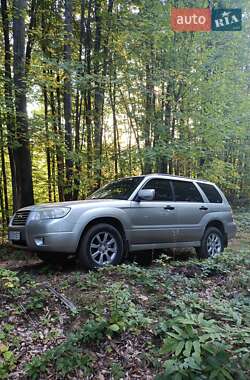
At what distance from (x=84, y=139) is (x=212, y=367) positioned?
32.6ft

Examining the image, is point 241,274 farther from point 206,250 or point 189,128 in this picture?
point 189,128

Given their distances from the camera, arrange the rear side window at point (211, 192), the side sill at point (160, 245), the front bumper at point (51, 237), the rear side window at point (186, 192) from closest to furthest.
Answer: the front bumper at point (51, 237) → the side sill at point (160, 245) → the rear side window at point (186, 192) → the rear side window at point (211, 192)

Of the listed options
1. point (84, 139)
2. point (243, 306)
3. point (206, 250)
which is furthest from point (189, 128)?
point (243, 306)

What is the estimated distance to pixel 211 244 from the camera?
24.8ft

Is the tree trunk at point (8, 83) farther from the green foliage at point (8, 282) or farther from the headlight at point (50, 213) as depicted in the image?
the green foliage at point (8, 282)

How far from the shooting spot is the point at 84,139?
1173cm

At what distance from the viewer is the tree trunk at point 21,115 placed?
324 inches

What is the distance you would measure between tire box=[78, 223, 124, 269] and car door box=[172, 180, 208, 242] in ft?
5.28

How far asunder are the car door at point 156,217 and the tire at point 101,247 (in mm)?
391

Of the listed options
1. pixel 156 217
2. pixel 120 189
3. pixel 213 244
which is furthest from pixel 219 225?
pixel 120 189

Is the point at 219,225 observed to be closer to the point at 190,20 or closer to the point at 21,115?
the point at 21,115

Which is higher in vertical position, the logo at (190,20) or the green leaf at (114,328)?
the logo at (190,20)

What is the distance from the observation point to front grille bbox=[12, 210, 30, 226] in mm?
5668

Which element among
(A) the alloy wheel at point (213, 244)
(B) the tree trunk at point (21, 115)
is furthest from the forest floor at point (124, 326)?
(B) the tree trunk at point (21, 115)
